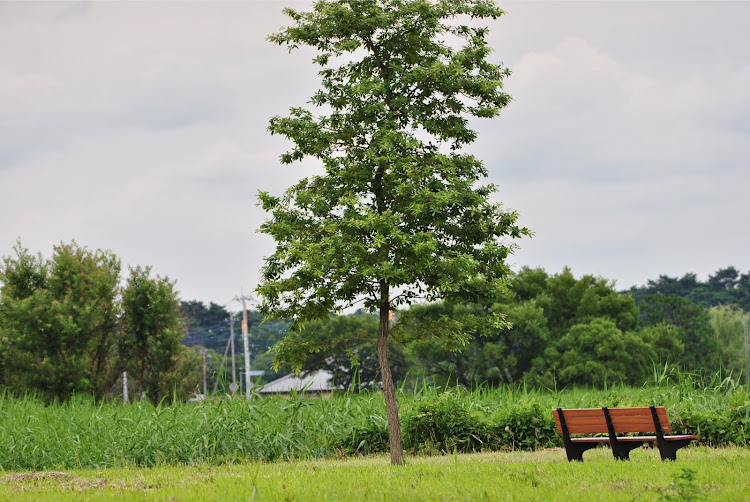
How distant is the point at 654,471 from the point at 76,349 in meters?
21.9

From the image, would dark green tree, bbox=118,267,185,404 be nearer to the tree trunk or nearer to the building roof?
the building roof

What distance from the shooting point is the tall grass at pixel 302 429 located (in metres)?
13.5

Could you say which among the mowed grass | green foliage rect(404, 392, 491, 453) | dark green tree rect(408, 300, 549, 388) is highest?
dark green tree rect(408, 300, 549, 388)

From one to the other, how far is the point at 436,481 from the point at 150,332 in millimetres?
20251

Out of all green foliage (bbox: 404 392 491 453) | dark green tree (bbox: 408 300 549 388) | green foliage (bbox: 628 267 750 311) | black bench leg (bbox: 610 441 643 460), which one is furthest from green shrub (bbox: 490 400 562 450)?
green foliage (bbox: 628 267 750 311)

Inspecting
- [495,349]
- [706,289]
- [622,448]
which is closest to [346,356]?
[495,349]

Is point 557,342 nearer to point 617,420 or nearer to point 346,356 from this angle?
point 346,356

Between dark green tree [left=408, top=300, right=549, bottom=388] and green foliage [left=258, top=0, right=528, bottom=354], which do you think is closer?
green foliage [left=258, top=0, right=528, bottom=354]

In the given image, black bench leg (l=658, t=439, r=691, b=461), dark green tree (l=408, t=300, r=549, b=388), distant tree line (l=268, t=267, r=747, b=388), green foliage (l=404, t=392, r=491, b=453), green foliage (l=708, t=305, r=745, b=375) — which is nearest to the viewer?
black bench leg (l=658, t=439, r=691, b=461)

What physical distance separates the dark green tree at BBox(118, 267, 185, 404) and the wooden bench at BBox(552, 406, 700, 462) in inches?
718

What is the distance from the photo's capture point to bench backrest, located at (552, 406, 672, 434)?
408 inches

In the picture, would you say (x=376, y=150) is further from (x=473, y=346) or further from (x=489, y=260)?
(x=473, y=346)

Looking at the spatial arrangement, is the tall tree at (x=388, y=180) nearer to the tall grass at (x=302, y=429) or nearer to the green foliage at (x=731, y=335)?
the tall grass at (x=302, y=429)

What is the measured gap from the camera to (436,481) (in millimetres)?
8930
